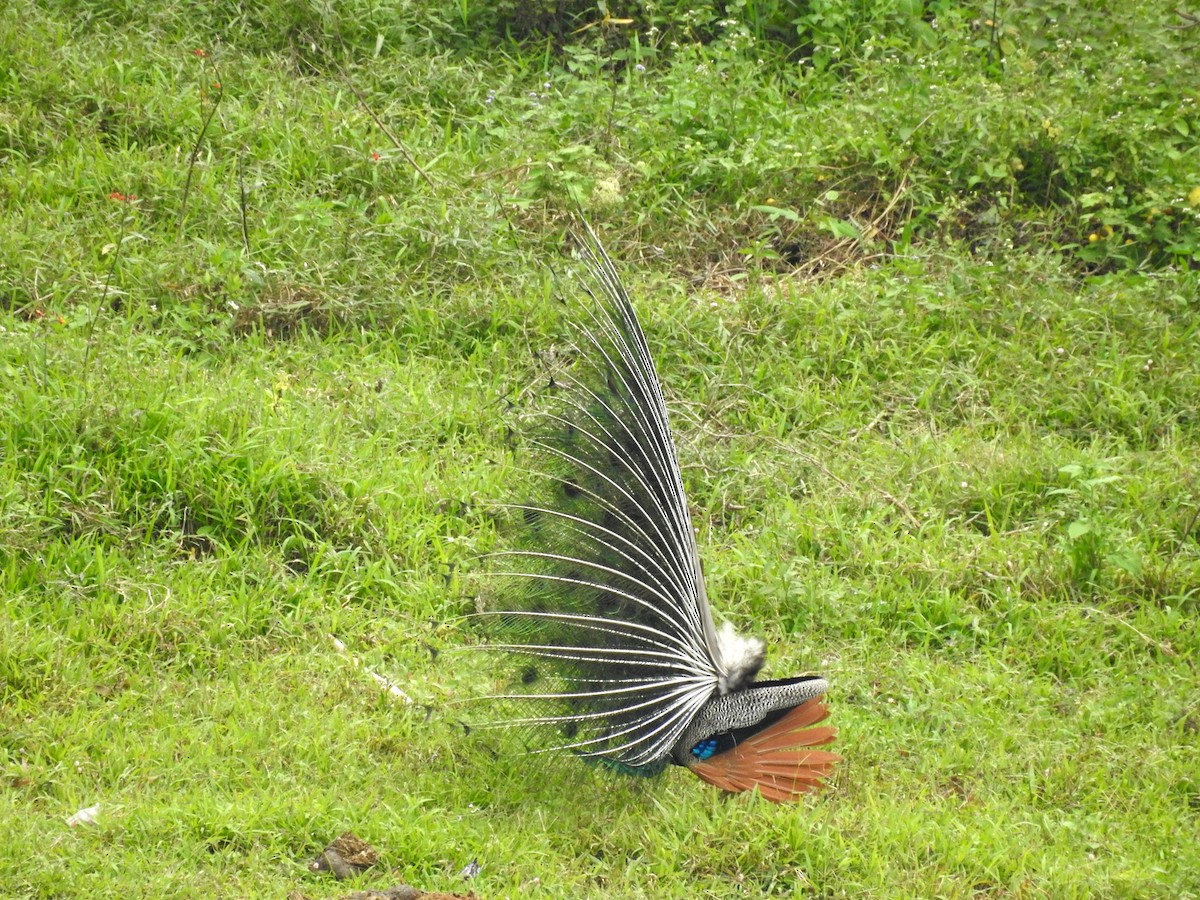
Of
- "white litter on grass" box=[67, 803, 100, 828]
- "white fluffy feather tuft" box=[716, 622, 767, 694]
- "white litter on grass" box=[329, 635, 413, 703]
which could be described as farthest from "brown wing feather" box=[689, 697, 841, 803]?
"white litter on grass" box=[67, 803, 100, 828]

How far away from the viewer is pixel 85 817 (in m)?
3.51

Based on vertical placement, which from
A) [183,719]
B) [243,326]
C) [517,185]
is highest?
[517,185]

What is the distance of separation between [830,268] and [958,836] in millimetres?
3419

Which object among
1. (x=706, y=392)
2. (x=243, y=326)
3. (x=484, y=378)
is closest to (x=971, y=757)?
(x=706, y=392)

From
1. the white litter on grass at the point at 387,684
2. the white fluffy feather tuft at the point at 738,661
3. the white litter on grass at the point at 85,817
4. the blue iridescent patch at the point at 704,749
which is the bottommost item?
the white litter on grass at the point at 387,684

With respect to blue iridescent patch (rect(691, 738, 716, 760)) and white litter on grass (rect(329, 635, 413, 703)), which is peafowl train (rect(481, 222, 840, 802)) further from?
white litter on grass (rect(329, 635, 413, 703))

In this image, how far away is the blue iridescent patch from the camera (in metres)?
3.85

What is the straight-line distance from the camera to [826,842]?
3.52 meters

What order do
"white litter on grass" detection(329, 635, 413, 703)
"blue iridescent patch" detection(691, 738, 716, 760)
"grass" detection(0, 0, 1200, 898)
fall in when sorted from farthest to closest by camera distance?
"white litter on grass" detection(329, 635, 413, 703), "blue iridescent patch" detection(691, 738, 716, 760), "grass" detection(0, 0, 1200, 898)

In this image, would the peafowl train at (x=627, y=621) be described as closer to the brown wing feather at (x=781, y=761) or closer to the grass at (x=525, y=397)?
the brown wing feather at (x=781, y=761)

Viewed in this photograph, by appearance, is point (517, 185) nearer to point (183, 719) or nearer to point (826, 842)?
point (183, 719)

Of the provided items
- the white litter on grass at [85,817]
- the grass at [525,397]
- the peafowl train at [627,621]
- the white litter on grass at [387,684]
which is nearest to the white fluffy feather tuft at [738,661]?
the peafowl train at [627,621]

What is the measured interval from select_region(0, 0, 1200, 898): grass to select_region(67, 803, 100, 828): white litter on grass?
0.11ft

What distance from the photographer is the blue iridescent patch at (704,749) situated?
385 centimetres
